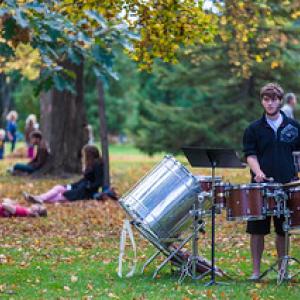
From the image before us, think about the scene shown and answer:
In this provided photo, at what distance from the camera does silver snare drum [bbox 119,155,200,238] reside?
30.6 ft

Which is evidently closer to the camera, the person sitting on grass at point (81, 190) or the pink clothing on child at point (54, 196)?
the person sitting on grass at point (81, 190)

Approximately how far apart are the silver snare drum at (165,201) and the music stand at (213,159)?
19cm

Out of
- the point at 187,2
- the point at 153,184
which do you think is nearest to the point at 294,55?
the point at 187,2

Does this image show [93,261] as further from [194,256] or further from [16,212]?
[16,212]

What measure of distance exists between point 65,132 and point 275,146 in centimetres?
1343

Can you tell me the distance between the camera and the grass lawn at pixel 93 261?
28.6ft

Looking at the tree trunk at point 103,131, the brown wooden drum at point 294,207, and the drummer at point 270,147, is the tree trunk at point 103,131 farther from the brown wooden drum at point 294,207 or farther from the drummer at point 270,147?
the brown wooden drum at point 294,207

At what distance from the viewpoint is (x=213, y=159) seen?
9.09 m

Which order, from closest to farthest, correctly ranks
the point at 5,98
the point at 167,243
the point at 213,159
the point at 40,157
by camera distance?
the point at 213,159 < the point at 167,243 < the point at 40,157 < the point at 5,98

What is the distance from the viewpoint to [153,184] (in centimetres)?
943

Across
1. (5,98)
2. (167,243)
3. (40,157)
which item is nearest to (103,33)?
(167,243)

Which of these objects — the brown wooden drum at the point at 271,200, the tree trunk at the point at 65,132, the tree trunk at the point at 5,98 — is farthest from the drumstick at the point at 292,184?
the tree trunk at the point at 5,98

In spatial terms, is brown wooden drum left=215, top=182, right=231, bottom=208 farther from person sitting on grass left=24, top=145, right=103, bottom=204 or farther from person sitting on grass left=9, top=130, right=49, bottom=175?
person sitting on grass left=9, top=130, right=49, bottom=175

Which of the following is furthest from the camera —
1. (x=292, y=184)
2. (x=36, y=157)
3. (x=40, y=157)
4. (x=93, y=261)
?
(x=36, y=157)
